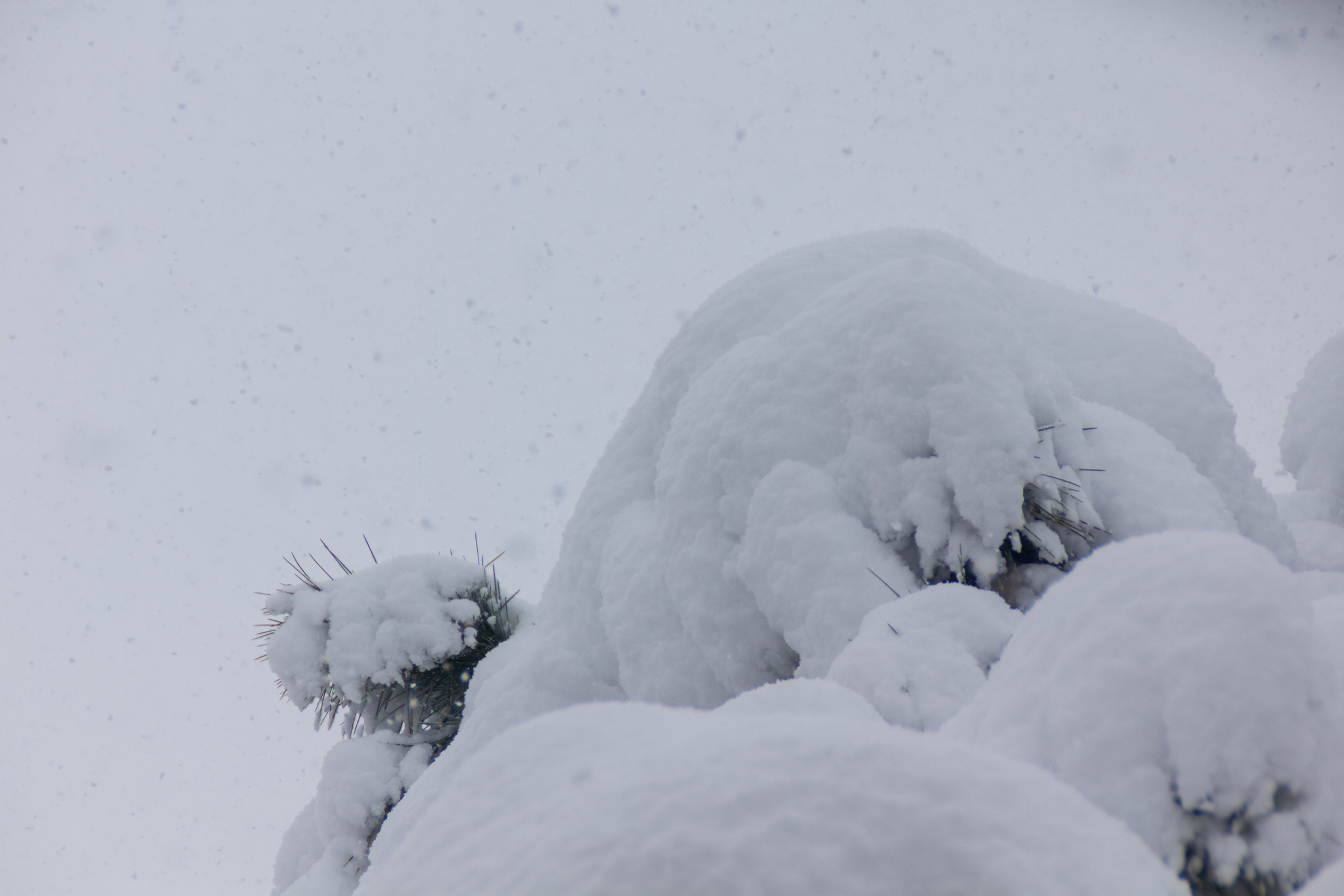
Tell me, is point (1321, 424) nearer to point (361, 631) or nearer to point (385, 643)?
point (385, 643)

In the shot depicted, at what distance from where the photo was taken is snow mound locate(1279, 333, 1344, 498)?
4.16 meters

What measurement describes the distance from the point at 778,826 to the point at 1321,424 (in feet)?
16.5

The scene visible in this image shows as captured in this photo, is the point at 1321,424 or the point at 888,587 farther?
the point at 1321,424

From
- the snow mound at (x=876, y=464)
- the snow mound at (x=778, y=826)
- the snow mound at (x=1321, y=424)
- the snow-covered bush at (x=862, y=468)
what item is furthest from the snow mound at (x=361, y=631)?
the snow mound at (x=1321, y=424)

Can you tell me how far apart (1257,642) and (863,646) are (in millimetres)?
1072

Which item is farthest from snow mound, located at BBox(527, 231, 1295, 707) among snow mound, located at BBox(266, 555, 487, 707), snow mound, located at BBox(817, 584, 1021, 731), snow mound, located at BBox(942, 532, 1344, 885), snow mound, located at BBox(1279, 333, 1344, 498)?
snow mound, located at BBox(1279, 333, 1344, 498)

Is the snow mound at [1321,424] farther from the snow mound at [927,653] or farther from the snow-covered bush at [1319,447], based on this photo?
the snow mound at [927,653]

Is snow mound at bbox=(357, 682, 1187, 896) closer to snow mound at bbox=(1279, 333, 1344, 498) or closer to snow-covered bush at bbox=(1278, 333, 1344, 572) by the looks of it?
snow-covered bush at bbox=(1278, 333, 1344, 572)

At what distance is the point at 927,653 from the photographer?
2029 millimetres

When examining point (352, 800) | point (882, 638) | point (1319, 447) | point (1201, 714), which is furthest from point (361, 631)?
point (1319, 447)

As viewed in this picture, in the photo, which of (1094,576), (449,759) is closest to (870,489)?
(1094,576)

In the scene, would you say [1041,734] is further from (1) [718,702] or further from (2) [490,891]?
(1) [718,702]

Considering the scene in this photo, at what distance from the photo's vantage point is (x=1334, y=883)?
0.82 meters

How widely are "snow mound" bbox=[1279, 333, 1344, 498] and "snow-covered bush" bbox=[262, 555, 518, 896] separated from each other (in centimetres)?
485
